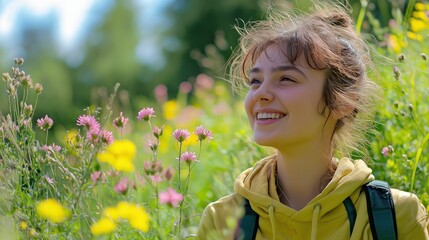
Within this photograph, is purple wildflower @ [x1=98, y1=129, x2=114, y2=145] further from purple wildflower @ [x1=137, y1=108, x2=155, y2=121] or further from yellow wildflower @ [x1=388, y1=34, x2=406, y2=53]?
yellow wildflower @ [x1=388, y1=34, x2=406, y2=53]

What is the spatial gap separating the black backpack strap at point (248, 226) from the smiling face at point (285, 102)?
26 cm

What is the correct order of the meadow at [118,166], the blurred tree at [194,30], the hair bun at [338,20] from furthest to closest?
the blurred tree at [194,30] → the hair bun at [338,20] → the meadow at [118,166]

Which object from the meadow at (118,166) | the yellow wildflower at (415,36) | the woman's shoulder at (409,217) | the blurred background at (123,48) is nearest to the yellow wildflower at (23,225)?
the meadow at (118,166)

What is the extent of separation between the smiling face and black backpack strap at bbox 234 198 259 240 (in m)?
0.26

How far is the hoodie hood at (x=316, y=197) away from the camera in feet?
9.52

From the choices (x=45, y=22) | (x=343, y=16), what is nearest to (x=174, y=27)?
(x=45, y=22)

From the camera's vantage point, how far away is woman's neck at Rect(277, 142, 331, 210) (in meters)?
3.06

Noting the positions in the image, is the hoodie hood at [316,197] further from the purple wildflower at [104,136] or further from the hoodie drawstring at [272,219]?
the purple wildflower at [104,136]

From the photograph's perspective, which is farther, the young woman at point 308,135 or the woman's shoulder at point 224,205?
the woman's shoulder at point 224,205

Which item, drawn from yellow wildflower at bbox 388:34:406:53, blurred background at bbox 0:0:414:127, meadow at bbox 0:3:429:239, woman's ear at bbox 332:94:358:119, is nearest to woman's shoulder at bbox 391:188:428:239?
meadow at bbox 0:3:429:239

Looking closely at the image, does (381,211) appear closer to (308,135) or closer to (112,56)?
(308,135)

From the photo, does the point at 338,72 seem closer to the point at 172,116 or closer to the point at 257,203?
the point at 257,203

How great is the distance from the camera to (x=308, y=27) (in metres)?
3.18

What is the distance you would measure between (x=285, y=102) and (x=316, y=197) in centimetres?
35
